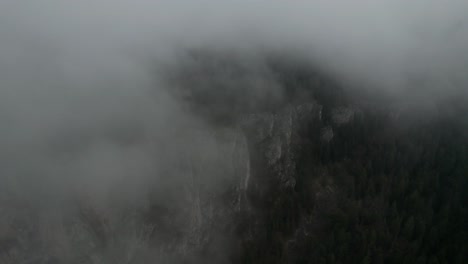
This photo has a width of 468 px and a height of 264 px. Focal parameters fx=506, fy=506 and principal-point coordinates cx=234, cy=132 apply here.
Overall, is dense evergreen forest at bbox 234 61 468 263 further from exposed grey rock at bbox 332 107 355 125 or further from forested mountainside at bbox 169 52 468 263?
exposed grey rock at bbox 332 107 355 125

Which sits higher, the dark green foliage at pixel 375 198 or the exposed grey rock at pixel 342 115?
the exposed grey rock at pixel 342 115

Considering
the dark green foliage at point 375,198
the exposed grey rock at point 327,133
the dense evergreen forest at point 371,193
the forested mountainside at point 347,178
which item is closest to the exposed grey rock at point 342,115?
the forested mountainside at point 347,178

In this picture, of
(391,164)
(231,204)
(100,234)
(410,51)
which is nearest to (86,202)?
(100,234)

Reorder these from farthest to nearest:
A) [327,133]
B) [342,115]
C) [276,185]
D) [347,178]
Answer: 1. [342,115]
2. [327,133]
3. [276,185]
4. [347,178]

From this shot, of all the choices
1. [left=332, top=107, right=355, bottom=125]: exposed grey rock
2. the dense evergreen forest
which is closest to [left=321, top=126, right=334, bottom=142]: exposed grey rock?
the dense evergreen forest

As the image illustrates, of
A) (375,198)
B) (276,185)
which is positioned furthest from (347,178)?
(276,185)

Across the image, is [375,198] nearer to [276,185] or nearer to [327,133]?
[327,133]

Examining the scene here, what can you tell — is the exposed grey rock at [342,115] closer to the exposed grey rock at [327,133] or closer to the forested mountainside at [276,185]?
the forested mountainside at [276,185]

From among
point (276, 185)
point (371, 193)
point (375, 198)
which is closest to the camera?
point (375, 198)

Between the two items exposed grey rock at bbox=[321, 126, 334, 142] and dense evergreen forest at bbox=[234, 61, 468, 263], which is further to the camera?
exposed grey rock at bbox=[321, 126, 334, 142]
